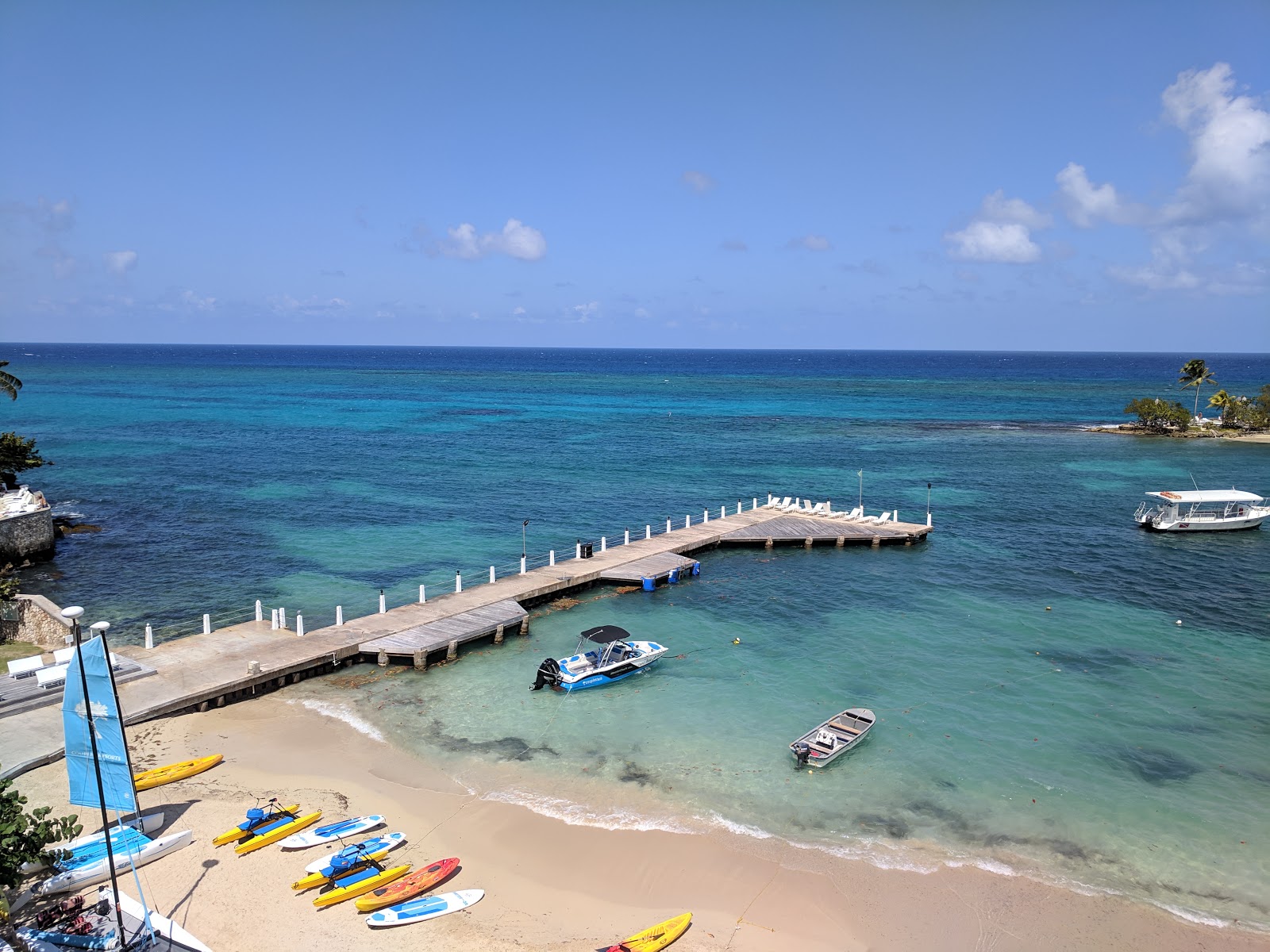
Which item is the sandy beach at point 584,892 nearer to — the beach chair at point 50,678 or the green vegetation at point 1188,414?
the beach chair at point 50,678

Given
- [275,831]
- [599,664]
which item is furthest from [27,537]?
[275,831]

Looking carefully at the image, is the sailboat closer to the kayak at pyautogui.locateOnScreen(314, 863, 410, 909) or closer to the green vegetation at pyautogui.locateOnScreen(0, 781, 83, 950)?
the green vegetation at pyautogui.locateOnScreen(0, 781, 83, 950)

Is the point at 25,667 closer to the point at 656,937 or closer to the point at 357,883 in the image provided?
the point at 357,883

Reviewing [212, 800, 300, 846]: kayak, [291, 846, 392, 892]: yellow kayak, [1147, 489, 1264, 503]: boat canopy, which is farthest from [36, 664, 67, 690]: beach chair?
[1147, 489, 1264, 503]: boat canopy

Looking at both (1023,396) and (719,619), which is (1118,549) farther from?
(1023,396)

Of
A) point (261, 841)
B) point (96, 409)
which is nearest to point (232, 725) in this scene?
point (261, 841)

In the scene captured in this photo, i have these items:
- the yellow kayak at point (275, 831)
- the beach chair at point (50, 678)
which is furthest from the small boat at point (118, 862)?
the beach chair at point (50, 678)
